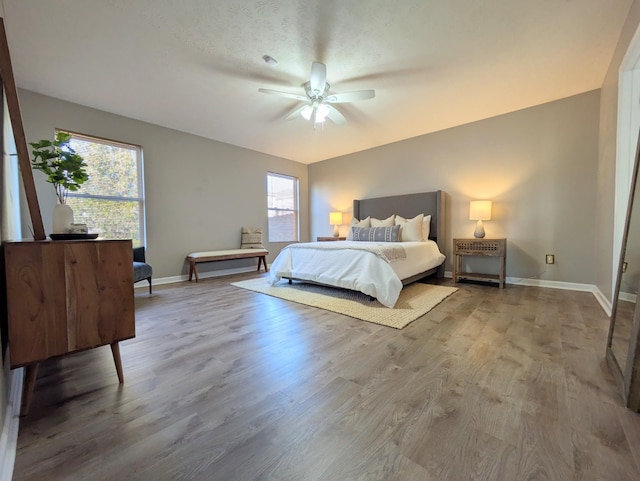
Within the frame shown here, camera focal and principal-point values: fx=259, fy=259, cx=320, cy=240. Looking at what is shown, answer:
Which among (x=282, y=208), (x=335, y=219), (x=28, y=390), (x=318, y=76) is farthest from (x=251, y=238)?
(x=28, y=390)

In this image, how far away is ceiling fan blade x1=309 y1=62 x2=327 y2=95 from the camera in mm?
2421

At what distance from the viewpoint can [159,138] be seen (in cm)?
413

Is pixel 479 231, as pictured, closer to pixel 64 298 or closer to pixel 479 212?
pixel 479 212

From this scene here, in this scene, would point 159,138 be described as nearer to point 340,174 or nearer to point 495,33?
point 340,174

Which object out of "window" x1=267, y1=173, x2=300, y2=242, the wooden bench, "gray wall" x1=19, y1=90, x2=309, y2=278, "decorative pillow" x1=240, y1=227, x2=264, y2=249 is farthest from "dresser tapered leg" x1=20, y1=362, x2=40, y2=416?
"window" x1=267, y1=173, x2=300, y2=242

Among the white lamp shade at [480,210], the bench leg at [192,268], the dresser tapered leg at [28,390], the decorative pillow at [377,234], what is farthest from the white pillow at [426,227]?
the dresser tapered leg at [28,390]

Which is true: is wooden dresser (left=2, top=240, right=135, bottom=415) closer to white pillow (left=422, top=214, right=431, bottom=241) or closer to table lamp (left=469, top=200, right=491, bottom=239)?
white pillow (left=422, top=214, right=431, bottom=241)

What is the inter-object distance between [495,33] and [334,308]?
9.44 feet

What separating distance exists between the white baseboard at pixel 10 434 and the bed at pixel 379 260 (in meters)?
2.51

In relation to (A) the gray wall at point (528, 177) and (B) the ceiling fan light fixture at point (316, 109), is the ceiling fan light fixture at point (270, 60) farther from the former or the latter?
(A) the gray wall at point (528, 177)

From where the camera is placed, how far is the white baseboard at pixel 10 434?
87 centimetres

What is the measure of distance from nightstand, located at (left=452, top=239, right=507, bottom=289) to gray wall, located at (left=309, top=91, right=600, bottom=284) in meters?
0.43

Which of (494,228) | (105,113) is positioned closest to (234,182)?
(105,113)

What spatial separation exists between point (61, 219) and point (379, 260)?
8.41ft
